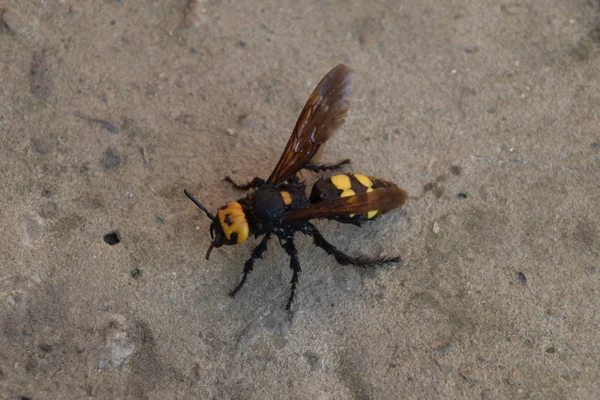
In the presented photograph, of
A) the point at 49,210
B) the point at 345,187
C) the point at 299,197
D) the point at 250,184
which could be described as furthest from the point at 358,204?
the point at 49,210

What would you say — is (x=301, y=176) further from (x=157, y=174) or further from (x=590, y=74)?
(x=590, y=74)

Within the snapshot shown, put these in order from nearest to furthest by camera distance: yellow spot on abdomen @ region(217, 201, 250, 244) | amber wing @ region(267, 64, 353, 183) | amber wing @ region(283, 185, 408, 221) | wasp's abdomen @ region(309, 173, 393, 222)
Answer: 1. amber wing @ region(283, 185, 408, 221)
2. yellow spot on abdomen @ region(217, 201, 250, 244)
3. wasp's abdomen @ region(309, 173, 393, 222)
4. amber wing @ region(267, 64, 353, 183)

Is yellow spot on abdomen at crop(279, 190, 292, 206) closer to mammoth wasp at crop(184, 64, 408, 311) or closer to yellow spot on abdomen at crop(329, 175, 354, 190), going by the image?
mammoth wasp at crop(184, 64, 408, 311)

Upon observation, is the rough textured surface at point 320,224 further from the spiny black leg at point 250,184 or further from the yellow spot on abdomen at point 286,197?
the yellow spot on abdomen at point 286,197

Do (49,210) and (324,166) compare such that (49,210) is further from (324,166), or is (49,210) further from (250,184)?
(324,166)

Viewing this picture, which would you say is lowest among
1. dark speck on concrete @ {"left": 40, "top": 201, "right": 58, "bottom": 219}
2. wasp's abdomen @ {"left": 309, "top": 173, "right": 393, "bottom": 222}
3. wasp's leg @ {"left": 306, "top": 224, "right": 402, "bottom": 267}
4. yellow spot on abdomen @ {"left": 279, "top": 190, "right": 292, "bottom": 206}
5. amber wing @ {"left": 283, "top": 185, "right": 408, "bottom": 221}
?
wasp's leg @ {"left": 306, "top": 224, "right": 402, "bottom": 267}

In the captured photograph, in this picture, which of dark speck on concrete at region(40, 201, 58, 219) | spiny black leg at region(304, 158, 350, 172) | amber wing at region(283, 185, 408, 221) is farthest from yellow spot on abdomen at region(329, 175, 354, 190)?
dark speck on concrete at region(40, 201, 58, 219)
